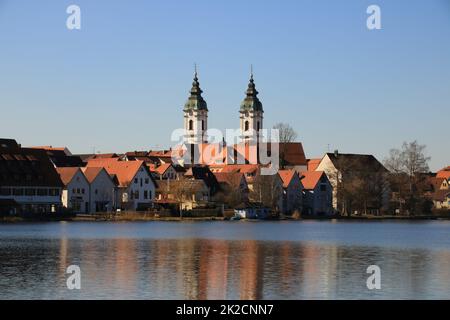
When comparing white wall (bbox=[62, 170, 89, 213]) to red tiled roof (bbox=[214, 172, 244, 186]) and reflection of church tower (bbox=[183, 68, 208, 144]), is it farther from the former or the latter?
reflection of church tower (bbox=[183, 68, 208, 144])

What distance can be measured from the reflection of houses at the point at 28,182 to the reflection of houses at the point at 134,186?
11.7m

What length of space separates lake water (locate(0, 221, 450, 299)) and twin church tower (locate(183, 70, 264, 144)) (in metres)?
112

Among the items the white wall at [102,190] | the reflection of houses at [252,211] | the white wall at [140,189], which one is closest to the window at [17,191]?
the white wall at [102,190]

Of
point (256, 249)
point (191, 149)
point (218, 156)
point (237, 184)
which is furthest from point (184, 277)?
point (191, 149)

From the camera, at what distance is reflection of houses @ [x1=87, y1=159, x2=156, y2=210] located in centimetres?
10662

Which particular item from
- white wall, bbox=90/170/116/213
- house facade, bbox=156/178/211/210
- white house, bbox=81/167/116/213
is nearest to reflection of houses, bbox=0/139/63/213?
white house, bbox=81/167/116/213

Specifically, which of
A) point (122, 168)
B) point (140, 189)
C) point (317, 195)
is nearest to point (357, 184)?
point (317, 195)

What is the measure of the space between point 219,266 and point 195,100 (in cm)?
13750

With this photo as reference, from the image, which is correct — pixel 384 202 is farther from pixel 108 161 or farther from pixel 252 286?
pixel 252 286

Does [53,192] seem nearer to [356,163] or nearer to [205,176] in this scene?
[205,176]

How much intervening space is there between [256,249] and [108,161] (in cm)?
6353

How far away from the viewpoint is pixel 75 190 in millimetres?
100062
